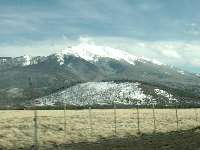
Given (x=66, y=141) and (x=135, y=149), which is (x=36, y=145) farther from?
(x=135, y=149)

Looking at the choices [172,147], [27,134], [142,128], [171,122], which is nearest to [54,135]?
[27,134]

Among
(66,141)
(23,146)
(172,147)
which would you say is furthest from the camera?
(66,141)

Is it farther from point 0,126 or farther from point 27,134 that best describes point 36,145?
point 0,126

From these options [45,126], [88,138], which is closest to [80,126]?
[45,126]

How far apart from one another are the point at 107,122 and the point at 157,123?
687 centimetres

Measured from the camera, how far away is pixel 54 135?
159 ft

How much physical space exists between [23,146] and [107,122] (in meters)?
22.7

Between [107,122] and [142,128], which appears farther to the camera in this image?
[107,122]

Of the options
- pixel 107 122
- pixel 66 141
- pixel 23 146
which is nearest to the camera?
pixel 23 146

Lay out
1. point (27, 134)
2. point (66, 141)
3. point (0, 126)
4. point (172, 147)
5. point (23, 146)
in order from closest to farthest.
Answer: point (172, 147)
point (23, 146)
point (66, 141)
point (27, 134)
point (0, 126)

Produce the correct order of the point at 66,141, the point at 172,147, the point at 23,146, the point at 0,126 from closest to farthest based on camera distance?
1. the point at 172,147
2. the point at 23,146
3. the point at 66,141
4. the point at 0,126

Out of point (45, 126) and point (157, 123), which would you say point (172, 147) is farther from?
point (157, 123)

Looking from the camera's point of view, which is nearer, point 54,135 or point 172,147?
point 172,147

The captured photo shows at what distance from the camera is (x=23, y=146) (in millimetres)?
42375
